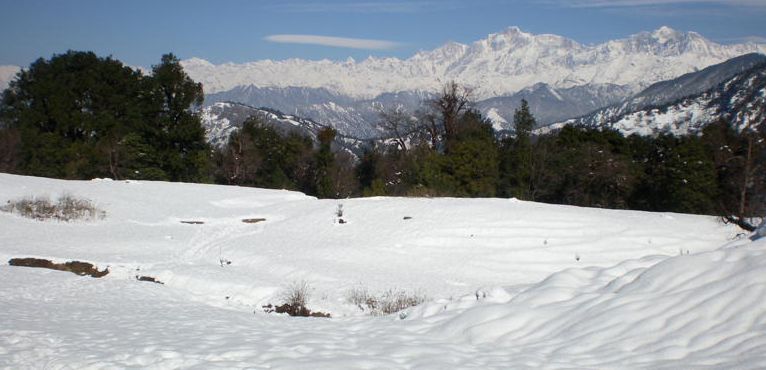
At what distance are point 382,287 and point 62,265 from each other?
8974mm

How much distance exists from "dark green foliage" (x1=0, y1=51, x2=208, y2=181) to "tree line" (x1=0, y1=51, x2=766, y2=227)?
0.34 ft

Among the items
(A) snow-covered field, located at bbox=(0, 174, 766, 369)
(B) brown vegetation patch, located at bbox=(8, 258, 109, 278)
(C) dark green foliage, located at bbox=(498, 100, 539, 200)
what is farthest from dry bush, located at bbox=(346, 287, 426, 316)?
(C) dark green foliage, located at bbox=(498, 100, 539, 200)

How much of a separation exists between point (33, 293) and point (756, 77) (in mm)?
232836

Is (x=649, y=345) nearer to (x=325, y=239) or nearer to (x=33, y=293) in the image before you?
(x=33, y=293)

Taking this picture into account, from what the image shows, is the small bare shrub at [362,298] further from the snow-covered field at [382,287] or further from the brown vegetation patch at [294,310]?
the brown vegetation patch at [294,310]

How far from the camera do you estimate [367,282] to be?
47.8 ft

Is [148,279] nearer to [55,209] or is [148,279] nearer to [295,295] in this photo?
[295,295]

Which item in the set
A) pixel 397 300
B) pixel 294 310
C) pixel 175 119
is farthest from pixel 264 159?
pixel 397 300

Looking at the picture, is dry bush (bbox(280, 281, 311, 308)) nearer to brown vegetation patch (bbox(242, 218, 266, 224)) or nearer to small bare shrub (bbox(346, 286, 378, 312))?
small bare shrub (bbox(346, 286, 378, 312))

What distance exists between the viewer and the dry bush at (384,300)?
11.0 meters

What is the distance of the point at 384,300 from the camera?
12.1 meters

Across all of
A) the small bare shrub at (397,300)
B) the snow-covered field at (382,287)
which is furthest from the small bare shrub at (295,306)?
the small bare shrub at (397,300)

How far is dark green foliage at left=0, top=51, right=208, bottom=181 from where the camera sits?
4153cm

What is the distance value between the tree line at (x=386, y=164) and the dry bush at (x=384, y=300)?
23549mm
